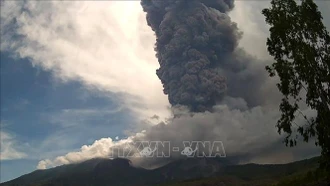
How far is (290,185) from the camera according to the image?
18225 centimetres

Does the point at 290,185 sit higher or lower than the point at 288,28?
lower

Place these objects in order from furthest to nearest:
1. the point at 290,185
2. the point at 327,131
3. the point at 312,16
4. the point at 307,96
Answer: the point at 290,185 < the point at 312,16 < the point at 307,96 < the point at 327,131

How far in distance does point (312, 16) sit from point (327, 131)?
45.8 ft

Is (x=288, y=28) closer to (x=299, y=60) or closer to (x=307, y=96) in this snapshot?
(x=299, y=60)

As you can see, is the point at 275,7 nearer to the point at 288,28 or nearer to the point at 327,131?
the point at 288,28

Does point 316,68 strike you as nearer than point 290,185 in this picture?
Yes

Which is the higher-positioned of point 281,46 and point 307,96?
point 281,46

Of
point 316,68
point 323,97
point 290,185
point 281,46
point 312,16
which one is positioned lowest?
point 290,185

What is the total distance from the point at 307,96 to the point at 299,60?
4.05 metres

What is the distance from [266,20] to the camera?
137 ft

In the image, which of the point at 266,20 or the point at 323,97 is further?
the point at 266,20

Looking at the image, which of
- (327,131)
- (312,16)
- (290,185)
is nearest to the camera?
(327,131)

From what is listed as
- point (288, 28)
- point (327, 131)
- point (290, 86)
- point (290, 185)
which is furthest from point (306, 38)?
point (290, 185)

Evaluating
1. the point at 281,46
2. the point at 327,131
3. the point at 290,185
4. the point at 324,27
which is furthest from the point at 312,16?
the point at 290,185
